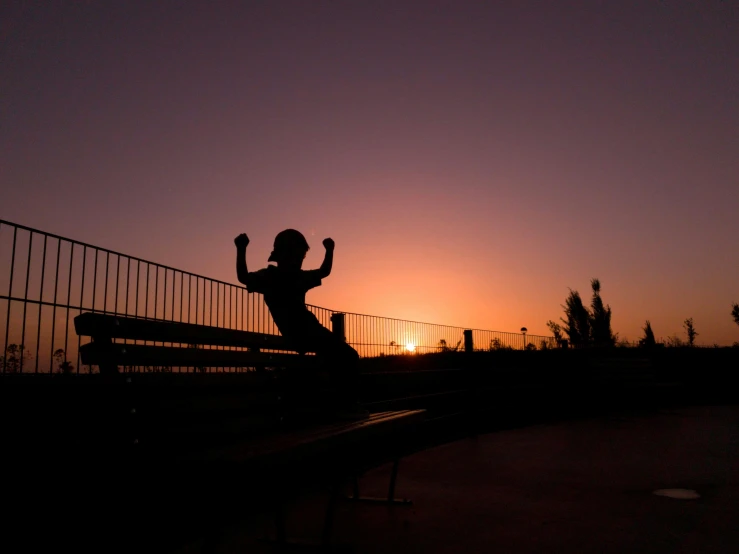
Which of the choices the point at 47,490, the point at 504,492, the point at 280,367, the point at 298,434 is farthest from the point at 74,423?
the point at 504,492

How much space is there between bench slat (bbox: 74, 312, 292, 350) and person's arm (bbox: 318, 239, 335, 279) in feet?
3.64

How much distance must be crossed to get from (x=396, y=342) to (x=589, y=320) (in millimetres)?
35803

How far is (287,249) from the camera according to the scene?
432 cm

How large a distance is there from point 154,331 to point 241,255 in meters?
1.33

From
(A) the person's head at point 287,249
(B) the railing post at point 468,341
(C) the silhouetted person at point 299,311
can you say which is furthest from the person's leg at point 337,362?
(B) the railing post at point 468,341

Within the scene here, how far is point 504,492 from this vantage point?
208 inches

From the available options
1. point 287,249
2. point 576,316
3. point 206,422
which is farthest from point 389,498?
point 576,316

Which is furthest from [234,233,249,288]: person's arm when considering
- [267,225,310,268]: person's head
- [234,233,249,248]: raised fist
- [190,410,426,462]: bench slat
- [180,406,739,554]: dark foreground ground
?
[180,406,739,554]: dark foreground ground

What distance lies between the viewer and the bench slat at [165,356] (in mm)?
2256

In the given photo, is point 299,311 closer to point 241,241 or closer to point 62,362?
point 241,241

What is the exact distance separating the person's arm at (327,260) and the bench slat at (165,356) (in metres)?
0.98

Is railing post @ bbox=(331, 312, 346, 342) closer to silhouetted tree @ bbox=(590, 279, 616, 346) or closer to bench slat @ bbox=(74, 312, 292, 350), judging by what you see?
bench slat @ bbox=(74, 312, 292, 350)

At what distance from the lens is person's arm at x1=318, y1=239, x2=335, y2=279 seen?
4.47m

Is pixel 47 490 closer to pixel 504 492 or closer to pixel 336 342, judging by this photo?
pixel 336 342
